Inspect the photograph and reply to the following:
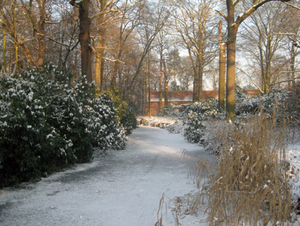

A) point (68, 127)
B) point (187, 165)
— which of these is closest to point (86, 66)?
point (68, 127)

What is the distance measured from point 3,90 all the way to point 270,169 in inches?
217

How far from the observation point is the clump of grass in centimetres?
292

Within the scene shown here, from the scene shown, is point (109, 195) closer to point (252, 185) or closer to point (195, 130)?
point (252, 185)

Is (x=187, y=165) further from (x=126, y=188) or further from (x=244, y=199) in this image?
(x=244, y=199)

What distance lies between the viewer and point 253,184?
10.9 feet

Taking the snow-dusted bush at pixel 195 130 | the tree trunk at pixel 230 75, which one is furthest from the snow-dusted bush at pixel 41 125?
the tree trunk at pixel 230 75

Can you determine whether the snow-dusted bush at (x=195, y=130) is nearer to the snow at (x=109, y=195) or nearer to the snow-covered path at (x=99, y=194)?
the snow-covered path at (x=99, y=194)

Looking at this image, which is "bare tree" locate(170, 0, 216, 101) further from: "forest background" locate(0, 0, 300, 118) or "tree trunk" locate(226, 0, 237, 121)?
"tree trunk" locate(226, 0, 237, 121)

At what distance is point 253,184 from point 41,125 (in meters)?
4.25

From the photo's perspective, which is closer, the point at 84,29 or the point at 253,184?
the point at 253,184

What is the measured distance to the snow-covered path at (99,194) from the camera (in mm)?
3797

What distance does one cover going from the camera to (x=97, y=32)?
14.5 m

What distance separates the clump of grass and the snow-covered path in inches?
35.1

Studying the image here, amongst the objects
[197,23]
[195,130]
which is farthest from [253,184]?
[197,23]
